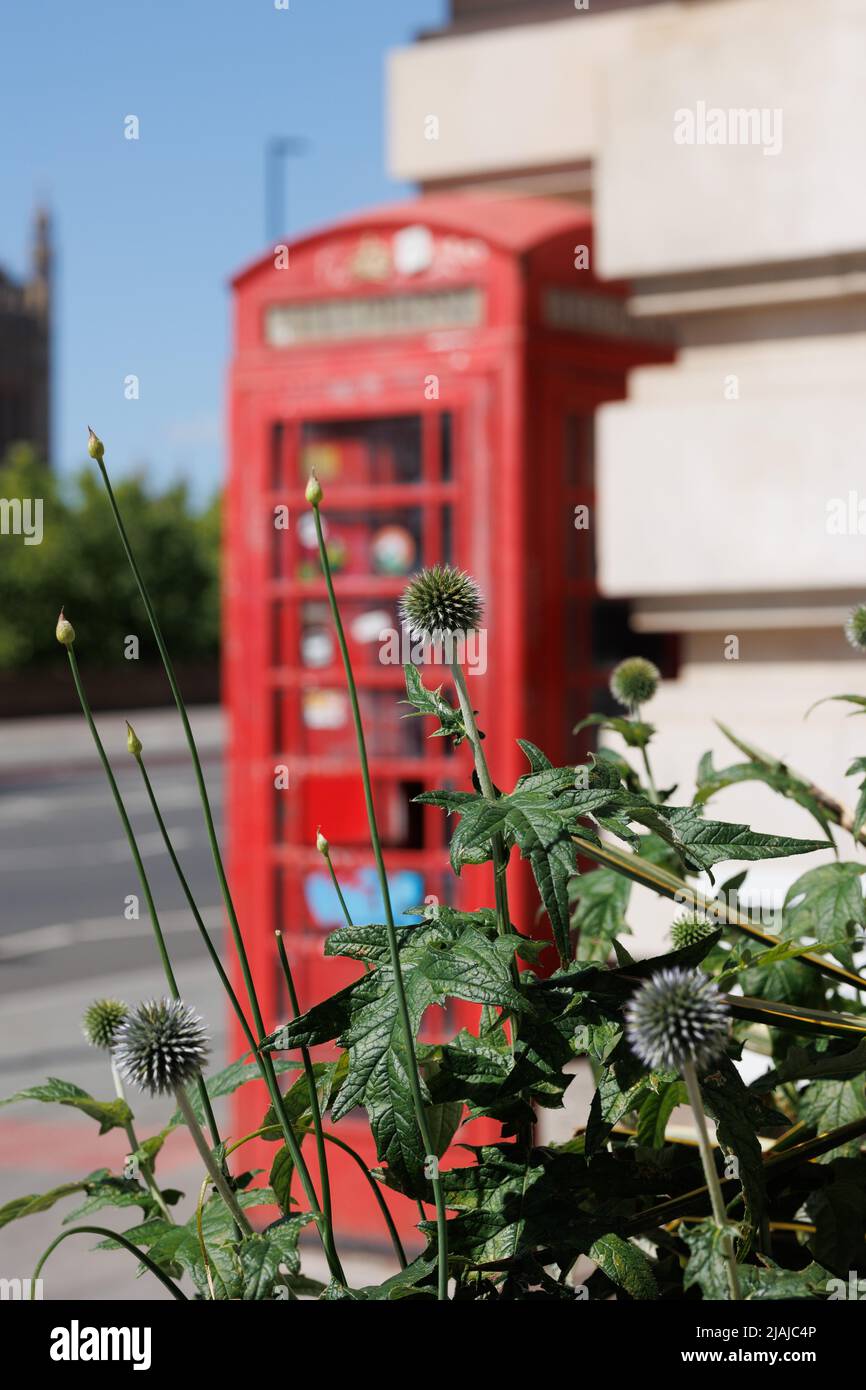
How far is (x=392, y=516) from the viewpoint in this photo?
5.05 meters

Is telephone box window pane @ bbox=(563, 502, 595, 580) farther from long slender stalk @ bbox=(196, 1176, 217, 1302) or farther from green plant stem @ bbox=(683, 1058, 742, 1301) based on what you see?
green plant stem @ bbox=(683, 1058, 742, 1301)

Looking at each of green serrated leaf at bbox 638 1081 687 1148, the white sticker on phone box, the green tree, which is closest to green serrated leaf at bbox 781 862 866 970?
green serrated leaf at bbox 638 1081 687 1148

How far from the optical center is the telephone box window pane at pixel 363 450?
16.1ft

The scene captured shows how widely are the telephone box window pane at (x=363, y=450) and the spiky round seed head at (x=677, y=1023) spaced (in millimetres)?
3964

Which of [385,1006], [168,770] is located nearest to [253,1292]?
[385,1006]

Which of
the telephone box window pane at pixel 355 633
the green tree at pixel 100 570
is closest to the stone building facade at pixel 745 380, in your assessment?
the telephone box window pane at pixel 355 633

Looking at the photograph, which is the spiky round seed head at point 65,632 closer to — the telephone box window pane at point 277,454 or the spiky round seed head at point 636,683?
the spiky round seed head at point 636,683

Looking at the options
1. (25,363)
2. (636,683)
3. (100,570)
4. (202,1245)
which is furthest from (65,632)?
(25,363)

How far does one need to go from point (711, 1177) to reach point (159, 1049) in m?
A: 0.38

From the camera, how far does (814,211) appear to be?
3027mm

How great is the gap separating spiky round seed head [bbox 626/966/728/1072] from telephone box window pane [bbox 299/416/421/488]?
3.96m

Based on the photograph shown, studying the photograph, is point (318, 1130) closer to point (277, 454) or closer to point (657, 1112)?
point (657, 1112)
